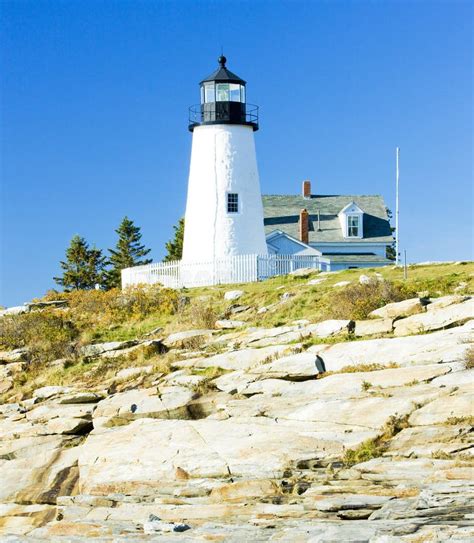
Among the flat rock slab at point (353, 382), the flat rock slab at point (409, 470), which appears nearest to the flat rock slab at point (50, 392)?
Result: the flat rock slab at point (353, 382)

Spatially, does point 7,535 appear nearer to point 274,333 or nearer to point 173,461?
point 173,461

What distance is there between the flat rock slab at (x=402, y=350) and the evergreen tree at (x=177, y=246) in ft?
120

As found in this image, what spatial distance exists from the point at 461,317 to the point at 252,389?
5572mm

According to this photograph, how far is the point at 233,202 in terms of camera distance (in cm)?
4469

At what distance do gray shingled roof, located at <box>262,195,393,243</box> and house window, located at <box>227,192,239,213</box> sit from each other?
454 inches

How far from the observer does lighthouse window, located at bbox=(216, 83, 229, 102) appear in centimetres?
4478

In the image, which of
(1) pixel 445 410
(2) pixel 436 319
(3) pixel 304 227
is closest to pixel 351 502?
(1) pixel 445 410

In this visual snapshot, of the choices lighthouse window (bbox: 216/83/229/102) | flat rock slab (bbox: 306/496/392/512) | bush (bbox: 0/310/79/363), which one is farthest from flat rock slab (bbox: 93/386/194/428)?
lighthouse window (bbox: 216/83/229/102)

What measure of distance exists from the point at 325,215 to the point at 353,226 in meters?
2.24

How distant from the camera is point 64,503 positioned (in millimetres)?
18188

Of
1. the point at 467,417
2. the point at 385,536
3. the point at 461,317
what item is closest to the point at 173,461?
the point at 467,417

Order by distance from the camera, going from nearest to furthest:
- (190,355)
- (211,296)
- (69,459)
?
(69,459) → (190,355) → (211,296)

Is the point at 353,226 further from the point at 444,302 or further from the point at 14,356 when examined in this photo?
the point at 444,302

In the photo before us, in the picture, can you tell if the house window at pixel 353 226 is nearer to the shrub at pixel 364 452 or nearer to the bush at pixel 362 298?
the bush at pixel 362 298
